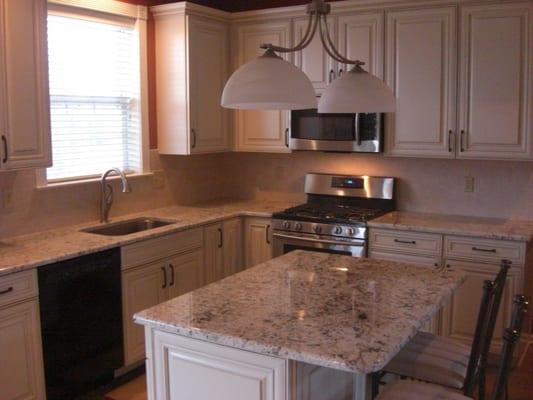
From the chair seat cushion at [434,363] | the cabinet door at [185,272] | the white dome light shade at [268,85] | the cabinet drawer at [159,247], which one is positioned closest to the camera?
the white dome light shade at [268,85]

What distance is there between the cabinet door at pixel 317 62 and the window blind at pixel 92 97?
121cm

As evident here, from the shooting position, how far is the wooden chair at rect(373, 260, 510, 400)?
222cm

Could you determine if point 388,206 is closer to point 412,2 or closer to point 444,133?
point 444,133

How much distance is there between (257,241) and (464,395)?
2460 mm

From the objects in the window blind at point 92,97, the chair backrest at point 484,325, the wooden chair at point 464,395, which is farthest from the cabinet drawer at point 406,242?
the window blind at point 92,97

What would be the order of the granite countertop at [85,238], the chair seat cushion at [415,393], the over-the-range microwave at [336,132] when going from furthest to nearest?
the over-the-range microwave at [336,132], the granite countertop at [85,238], the chair seat cushion at [415,393]

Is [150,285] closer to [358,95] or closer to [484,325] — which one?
[358,95]

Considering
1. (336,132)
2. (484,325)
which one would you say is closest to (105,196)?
(336,132)

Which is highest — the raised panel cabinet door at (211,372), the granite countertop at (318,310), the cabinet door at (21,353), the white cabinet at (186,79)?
the white cabinet at (186,79)

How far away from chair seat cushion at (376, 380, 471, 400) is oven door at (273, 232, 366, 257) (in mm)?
1866

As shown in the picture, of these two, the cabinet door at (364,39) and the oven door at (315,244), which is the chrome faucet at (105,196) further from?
the cabinet door at (364,39)

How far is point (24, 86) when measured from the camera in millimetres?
3230

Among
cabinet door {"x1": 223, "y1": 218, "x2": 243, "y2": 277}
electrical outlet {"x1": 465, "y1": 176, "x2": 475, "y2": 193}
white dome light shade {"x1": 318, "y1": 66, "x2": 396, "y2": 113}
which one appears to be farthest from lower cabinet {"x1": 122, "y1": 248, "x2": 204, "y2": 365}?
electrical outlet {"x1": 465, "y1": 176, "x2": 475, "y2": 193}

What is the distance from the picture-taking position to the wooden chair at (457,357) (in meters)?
2.22
